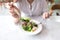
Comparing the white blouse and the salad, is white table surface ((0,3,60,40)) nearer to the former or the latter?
the salad

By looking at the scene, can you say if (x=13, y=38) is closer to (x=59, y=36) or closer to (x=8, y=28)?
(x=8, y=28)

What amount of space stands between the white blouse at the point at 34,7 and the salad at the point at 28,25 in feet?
0.59

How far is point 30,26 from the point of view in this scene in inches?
39.9

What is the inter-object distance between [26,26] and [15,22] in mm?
122

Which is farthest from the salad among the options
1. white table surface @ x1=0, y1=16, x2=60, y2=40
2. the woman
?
the woman

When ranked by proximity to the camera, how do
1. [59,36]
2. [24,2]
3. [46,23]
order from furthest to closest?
[24,2]
[46,23]
[59,36]

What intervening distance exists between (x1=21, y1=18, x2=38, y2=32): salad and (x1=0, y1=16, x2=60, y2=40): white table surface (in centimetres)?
5

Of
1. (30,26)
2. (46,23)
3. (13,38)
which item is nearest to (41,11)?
(46,23)

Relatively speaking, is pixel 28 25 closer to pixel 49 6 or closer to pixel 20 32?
pixel 20 32

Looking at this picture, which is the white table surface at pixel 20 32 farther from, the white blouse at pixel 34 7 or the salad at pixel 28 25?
the white blouse at pixel 34 7

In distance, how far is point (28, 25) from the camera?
1.02 metres

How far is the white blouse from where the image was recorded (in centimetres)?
123

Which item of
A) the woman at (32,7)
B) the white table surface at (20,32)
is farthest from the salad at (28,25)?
the woman at (32,7)

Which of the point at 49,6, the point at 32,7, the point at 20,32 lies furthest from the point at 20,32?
the point at 49,6
